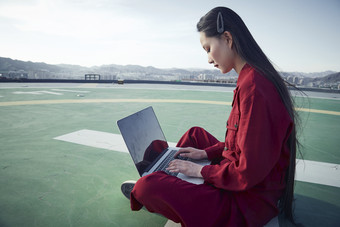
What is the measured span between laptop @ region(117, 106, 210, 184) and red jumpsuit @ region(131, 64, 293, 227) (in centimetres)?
22

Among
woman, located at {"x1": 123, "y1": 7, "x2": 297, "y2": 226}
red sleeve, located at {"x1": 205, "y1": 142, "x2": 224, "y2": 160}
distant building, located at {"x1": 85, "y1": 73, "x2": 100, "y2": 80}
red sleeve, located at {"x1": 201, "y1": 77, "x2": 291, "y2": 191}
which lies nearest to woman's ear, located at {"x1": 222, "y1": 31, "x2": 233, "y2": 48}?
woman, located at {"x1": 123, "y1": 7, "x2": 297, "y2": 226}

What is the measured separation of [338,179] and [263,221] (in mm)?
1994

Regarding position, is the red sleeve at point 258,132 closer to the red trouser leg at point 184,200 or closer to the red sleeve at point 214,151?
the red trouser leg at point 184,200

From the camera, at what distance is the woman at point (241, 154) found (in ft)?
3.55

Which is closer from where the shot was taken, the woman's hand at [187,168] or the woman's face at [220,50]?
the woman's face at [220,50]

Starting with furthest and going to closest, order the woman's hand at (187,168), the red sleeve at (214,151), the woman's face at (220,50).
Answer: the red sleeve at (214,151)
the woman's hand at (187,168)
the woman's face at (220,50)

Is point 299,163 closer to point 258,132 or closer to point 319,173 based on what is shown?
point 319,173

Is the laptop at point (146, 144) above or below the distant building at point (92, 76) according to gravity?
below

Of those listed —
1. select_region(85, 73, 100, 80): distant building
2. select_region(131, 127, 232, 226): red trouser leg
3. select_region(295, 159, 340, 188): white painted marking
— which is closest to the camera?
select_region(131, 127, 232, 226): red trouser leg

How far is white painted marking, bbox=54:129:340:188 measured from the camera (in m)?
2.65

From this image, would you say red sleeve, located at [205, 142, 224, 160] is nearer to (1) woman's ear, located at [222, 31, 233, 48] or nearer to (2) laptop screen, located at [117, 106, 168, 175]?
(2) laptop screen, located at [117, 106, 168, 175]

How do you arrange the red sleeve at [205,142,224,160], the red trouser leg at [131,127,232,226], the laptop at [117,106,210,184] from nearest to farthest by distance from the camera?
the red trouser leg at [131,127,232,226]
the laptop at [117,106,210,184]
the red sleeve at [205,142,224,160]

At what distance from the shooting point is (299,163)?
3.12 meters

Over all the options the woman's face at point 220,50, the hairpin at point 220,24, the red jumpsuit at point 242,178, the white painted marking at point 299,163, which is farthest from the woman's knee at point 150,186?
the white painted marking at point 299,163
